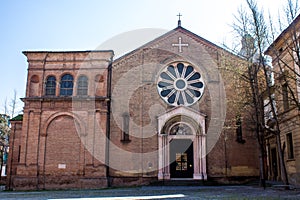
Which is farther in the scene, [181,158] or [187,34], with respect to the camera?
[187,34]

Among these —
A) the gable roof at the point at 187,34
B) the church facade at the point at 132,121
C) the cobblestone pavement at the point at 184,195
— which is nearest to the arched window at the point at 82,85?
the church facade at the point at 132,121

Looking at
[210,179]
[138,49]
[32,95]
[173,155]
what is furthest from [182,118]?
[32,95]

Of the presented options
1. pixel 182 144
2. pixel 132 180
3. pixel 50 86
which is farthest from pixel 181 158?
pixel 50 86

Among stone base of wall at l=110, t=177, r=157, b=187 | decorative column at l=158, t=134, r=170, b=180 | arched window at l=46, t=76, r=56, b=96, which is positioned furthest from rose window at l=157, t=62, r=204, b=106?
arched window at l=46, t=76, r=56, b=96

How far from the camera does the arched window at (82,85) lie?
2312 centimetres

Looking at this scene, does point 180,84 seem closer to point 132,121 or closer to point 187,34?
point 187,34

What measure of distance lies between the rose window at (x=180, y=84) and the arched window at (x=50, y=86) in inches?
288

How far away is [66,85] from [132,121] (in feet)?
17.6

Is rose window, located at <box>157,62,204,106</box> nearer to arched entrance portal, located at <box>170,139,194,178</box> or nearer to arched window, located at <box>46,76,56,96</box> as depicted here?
arched entrance portal, located at <box>170,139,194,178</box>

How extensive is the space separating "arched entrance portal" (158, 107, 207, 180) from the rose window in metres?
1.13

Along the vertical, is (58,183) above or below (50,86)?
below

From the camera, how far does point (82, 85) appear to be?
2327cm

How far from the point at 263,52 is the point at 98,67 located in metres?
11.1

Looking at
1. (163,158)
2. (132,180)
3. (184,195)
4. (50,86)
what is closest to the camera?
(184,195)
